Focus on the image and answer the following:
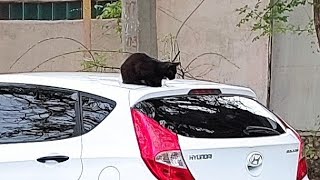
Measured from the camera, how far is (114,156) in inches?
170

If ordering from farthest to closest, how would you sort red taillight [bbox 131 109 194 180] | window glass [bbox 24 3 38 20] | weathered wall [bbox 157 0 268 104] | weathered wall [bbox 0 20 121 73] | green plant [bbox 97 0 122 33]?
window glass [bbox 24 3 38 20]
weathered wall [bbox 0 20 121 73]
weathered wall [bbox 157 0 268 104]
green plant [bbox 97 0 122 33]
red taillight [bbox 131 109 194 180]

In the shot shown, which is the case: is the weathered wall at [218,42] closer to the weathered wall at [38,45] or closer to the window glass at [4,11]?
the weathered wall at [38,45]

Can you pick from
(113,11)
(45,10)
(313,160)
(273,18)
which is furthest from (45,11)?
(313,160)

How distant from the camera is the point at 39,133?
15.1 feet

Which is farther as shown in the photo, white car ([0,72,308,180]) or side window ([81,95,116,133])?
side window ([81,95,116,133])

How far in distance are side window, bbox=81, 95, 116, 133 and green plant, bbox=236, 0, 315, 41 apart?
476 centimetres

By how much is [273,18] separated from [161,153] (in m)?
5.18

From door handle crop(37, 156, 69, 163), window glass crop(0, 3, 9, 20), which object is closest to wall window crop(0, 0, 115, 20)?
window glass crop(0, 3, 9, 20)

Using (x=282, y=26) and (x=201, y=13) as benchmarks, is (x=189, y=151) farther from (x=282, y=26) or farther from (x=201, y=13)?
(x=201, y=13)

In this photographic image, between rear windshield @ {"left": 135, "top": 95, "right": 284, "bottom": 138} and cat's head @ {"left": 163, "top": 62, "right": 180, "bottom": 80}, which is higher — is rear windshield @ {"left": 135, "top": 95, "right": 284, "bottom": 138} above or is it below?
below

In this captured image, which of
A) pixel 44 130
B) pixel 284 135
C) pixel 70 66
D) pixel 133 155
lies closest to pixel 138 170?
pixel 133 155

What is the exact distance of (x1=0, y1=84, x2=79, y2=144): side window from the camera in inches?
181

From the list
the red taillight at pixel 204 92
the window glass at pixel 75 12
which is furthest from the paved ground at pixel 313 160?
the window glass at pixel 75 12

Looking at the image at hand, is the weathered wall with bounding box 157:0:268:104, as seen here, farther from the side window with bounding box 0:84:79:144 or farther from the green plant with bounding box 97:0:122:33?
the side window with bounding box 0:84:79:144
